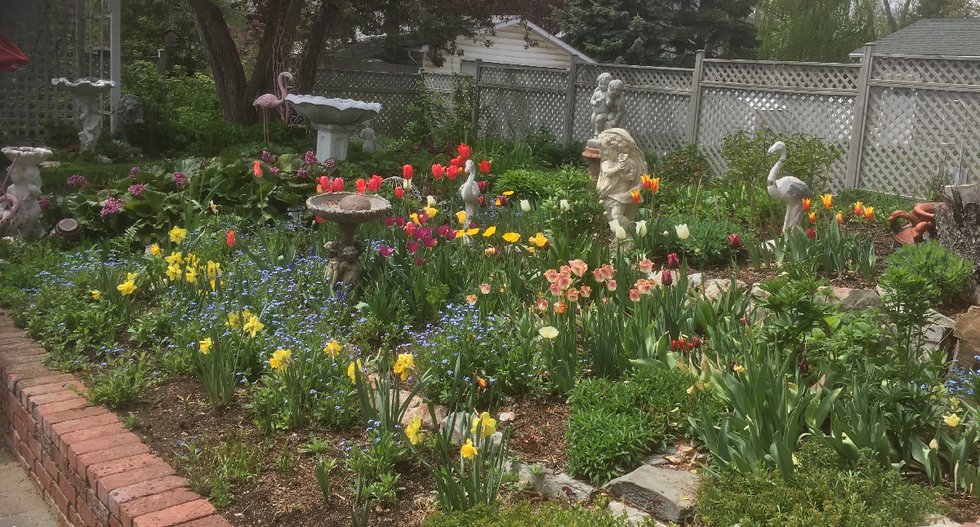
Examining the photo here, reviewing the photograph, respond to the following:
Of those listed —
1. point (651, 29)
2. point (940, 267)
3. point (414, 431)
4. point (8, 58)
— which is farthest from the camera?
point (651, 29)

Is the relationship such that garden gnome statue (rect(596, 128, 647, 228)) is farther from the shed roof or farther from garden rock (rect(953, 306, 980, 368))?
the shed roof

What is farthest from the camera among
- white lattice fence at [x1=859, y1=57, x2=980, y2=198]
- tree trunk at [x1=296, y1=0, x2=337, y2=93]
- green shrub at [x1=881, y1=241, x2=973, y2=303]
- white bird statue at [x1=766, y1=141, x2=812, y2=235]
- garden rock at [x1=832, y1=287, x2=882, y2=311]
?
tree trunk at [x1=296, y1=0, x2=337, y2=93]

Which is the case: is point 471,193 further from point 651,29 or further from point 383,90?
point 651,29

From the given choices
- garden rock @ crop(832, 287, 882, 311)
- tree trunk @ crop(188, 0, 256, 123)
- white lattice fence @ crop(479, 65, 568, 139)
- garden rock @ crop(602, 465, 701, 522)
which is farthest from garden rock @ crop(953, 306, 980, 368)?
tree trunk @ crop(188, 0, 256, 123)

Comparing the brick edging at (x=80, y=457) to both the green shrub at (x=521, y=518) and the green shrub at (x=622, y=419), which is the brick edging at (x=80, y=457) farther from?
the green shrub at (x=622, y=419)

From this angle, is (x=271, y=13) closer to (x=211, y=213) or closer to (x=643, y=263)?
(x=211, y=213)

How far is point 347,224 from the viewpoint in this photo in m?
5.27

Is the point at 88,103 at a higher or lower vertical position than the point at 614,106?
lower

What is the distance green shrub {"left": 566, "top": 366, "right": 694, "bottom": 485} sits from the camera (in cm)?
344

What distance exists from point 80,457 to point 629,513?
216cm

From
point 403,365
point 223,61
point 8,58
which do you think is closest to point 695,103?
point 223,61

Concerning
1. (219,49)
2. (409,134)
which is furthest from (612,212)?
(219,49)

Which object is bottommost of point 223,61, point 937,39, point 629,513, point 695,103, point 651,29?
point 629,513

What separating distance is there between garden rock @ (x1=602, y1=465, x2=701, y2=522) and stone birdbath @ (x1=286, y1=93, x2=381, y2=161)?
7655 mm
